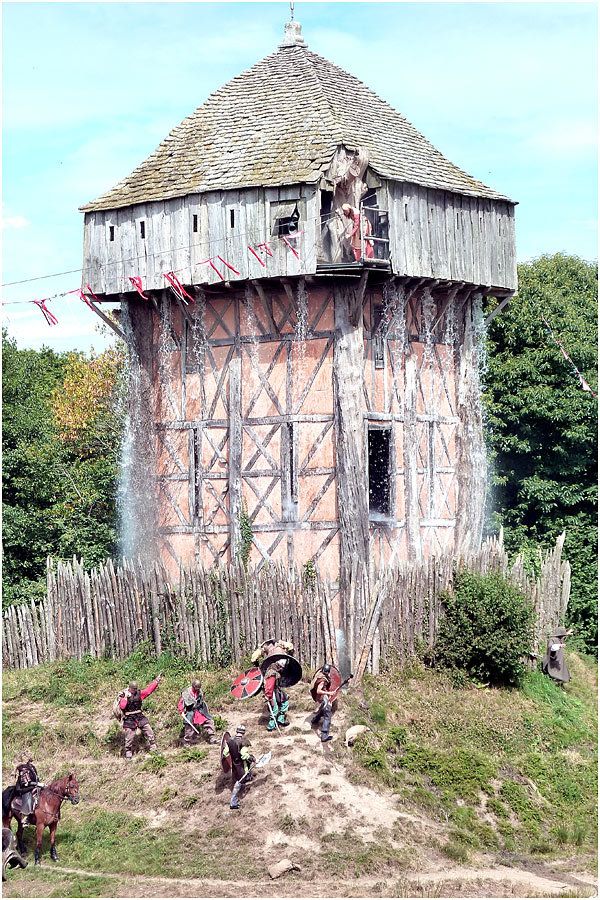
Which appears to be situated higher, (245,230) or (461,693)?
(245,230)

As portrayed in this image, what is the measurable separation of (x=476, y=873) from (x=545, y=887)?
943 mm

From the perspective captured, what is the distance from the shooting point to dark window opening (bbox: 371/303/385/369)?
25.2 meters

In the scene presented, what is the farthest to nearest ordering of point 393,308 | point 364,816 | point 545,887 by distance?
point 393,308 < point 364,816 < point 545,887

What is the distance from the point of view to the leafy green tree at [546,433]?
105 ft

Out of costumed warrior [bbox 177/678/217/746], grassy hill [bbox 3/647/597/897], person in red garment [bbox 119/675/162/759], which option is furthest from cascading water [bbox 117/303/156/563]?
costumed warrior [bbox 177/678/217/746]

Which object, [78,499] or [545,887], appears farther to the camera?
[78,499]

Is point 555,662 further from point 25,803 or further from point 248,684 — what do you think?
point 25,803

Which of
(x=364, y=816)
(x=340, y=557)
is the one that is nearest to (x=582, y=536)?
(x=340, y=557)

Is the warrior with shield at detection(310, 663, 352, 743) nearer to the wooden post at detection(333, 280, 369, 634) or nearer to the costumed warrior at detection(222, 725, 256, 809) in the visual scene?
the costumed warrior at detection(222, 725, 256, 809)

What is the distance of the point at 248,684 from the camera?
21.0 m

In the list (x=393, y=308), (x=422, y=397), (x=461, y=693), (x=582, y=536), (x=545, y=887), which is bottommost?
(x=545, y=887)

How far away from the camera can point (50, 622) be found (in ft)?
81.9

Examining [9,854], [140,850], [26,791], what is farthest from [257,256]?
[9,854]

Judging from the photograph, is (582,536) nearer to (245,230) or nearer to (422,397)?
(422,397)
